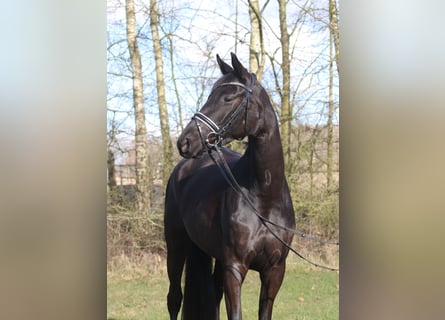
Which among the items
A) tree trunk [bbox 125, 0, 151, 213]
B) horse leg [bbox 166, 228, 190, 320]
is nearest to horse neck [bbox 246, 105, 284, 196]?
horse leg [bbox 166, 228, 190, 320]

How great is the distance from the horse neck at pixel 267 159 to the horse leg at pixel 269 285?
40cm

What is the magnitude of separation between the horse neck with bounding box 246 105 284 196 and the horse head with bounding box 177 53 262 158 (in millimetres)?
56

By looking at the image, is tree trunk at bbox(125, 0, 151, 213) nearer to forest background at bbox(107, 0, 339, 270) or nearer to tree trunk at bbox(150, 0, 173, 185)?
forest background at bbox(107, 0, 339, 270)

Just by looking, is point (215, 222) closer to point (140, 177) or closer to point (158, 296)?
point (158, 296)

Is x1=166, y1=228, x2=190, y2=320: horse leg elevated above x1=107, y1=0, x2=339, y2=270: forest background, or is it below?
below

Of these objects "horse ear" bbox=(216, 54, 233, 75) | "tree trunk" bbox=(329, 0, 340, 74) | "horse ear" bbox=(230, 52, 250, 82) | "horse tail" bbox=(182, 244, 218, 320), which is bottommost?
"horse tail" bbox=(182, 244, 218, 320)

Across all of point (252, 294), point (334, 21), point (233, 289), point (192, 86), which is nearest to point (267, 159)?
point (233, 289)

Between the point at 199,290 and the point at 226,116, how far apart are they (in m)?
1.39

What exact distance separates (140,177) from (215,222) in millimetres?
2769

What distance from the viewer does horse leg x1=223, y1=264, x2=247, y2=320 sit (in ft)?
8.85

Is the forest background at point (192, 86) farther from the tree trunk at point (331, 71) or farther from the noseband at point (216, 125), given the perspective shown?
the noseband at point (216, 125)

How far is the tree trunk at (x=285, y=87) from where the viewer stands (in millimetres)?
5609
